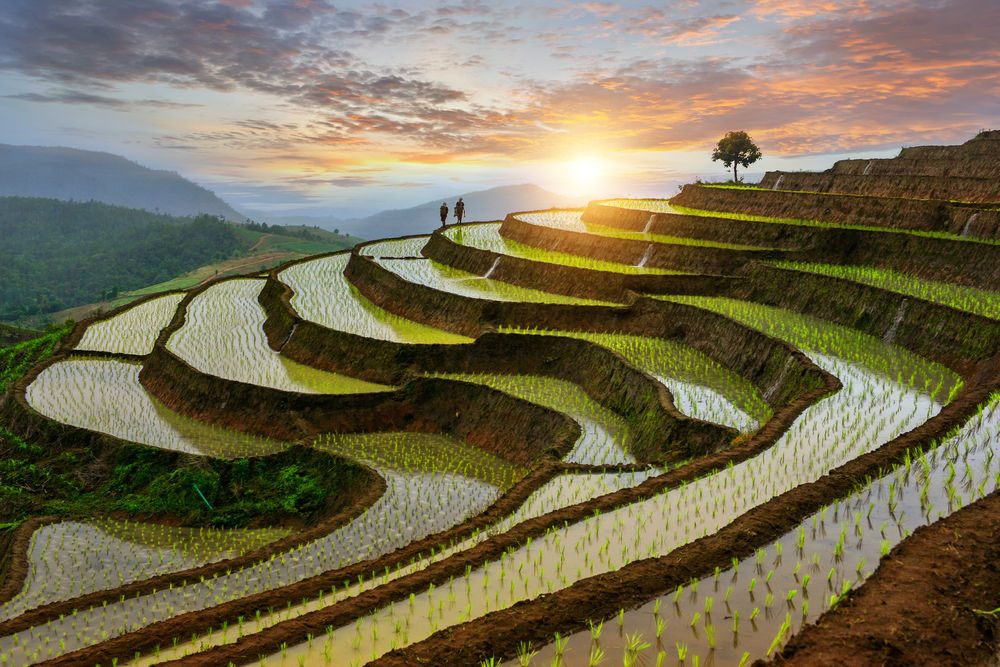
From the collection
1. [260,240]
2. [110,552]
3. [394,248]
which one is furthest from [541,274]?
[260,240]

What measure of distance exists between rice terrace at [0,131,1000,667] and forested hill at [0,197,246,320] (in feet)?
283

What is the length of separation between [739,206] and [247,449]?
62.8 feet

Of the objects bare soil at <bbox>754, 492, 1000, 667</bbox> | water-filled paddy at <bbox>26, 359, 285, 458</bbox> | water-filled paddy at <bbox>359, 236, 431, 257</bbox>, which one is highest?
water-filled paddy at <bbox>359, 236, 431, 257</bbox>

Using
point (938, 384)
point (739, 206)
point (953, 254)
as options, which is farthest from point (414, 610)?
point (739, 206)

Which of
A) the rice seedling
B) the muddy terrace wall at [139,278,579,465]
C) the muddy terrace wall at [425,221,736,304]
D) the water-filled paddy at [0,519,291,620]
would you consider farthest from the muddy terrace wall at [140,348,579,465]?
the rice seedling

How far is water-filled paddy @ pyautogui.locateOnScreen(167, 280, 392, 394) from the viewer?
14.5 metres

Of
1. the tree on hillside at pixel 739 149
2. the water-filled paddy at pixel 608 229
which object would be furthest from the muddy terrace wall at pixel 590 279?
the tree on hillside at pixel 739 149

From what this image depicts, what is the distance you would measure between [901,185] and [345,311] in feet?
59.7

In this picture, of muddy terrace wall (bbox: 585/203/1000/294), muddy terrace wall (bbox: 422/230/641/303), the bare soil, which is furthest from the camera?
muddy terrace wall (bbox: 422/230/641/303)

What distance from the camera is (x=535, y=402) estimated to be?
41.0 feet

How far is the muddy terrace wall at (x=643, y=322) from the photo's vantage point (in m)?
11.0

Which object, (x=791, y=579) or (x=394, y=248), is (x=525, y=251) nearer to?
(x=394, y=248)

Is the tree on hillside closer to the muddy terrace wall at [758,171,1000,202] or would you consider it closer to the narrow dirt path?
the muddy terrace wall at [758,171,1000,202]

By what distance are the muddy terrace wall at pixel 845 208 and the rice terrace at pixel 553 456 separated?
0.09 m
